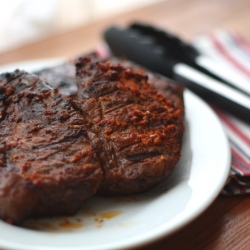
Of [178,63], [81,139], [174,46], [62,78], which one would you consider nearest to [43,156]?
[81,139]

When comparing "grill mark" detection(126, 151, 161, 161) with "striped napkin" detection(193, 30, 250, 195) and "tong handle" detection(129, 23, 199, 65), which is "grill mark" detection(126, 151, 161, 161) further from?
"tong handle" detection(129, 23, 199, 65)

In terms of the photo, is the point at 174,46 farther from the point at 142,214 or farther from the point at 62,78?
the point at 142,214

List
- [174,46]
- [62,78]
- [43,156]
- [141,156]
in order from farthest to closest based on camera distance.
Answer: [174,46] < [62,78] < [141,156] < [43,156]

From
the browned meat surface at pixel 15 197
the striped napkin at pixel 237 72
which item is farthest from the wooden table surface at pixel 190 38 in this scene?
the browned meat surface at pixel 15 197

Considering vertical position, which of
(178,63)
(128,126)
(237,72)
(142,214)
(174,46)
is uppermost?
(174,46)

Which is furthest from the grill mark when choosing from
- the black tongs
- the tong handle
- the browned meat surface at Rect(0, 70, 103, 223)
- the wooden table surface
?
the tong handle
